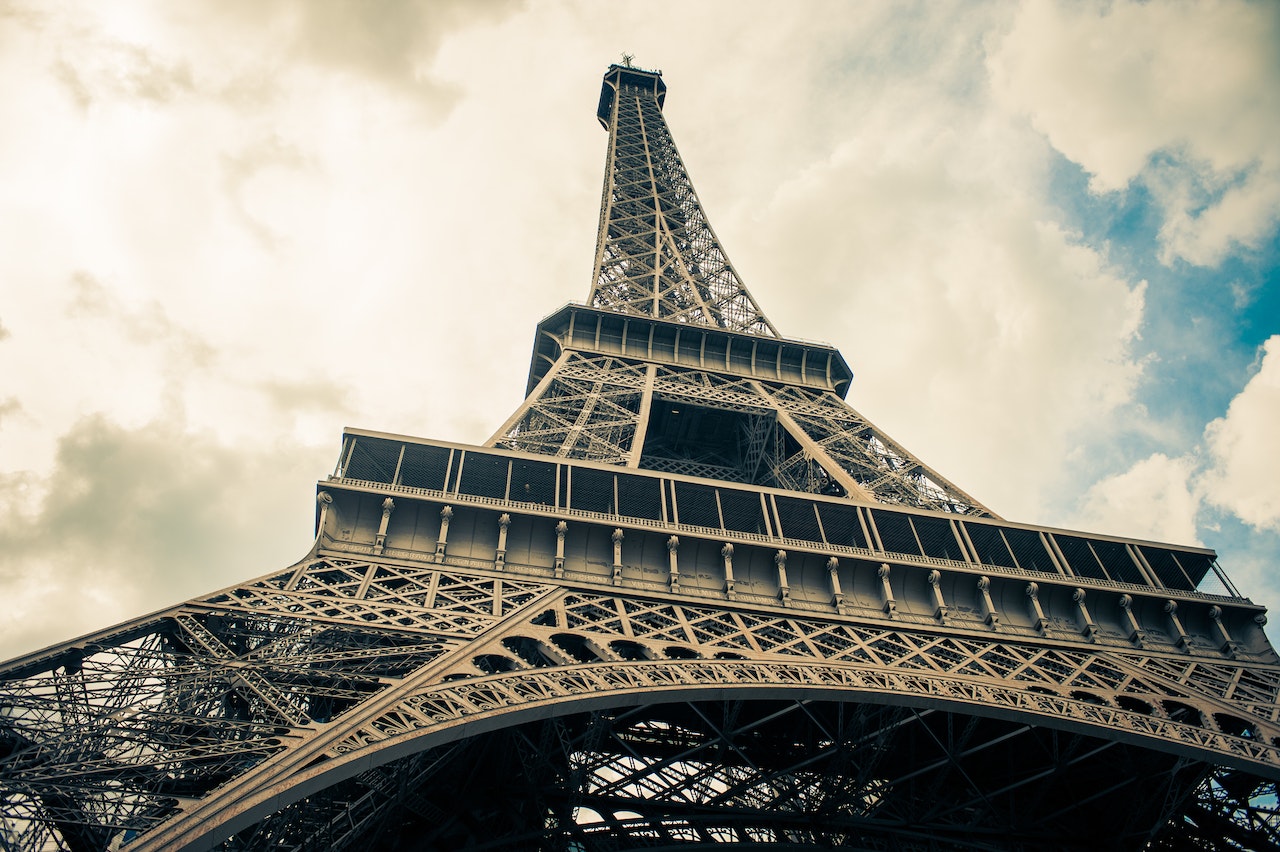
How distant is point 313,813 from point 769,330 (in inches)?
1073

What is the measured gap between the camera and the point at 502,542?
1855 cm

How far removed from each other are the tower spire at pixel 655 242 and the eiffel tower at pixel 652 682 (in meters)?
14.7

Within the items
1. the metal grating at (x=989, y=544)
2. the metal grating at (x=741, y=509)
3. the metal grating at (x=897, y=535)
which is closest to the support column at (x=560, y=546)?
the metal grating at (x=741, y=509)

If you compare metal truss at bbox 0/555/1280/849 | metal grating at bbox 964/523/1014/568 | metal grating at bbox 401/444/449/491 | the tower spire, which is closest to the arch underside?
metal truss at bbox 0/555/1280/849

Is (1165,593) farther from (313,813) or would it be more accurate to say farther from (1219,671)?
(313,813)

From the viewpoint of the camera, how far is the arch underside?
16.9 m

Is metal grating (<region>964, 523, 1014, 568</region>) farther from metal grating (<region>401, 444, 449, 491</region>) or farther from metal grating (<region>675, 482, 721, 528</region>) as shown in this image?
metal grating (<region>401, 444, 449, 491</region>)

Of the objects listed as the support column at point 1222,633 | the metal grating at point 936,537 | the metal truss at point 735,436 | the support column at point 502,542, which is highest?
the metal truss at point 735,436

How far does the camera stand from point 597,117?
63438 mm

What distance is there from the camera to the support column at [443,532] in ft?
59.0

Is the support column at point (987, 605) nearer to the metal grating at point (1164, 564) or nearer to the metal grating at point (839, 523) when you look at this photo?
the metal grating at point (839, 523)

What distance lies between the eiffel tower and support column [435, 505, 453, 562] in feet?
0.20

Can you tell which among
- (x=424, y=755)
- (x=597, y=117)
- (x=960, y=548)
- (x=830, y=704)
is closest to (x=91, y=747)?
(x=424, y=755)

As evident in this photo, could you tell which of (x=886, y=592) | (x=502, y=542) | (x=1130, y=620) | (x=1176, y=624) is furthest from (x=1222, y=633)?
(x=502, y=542)
